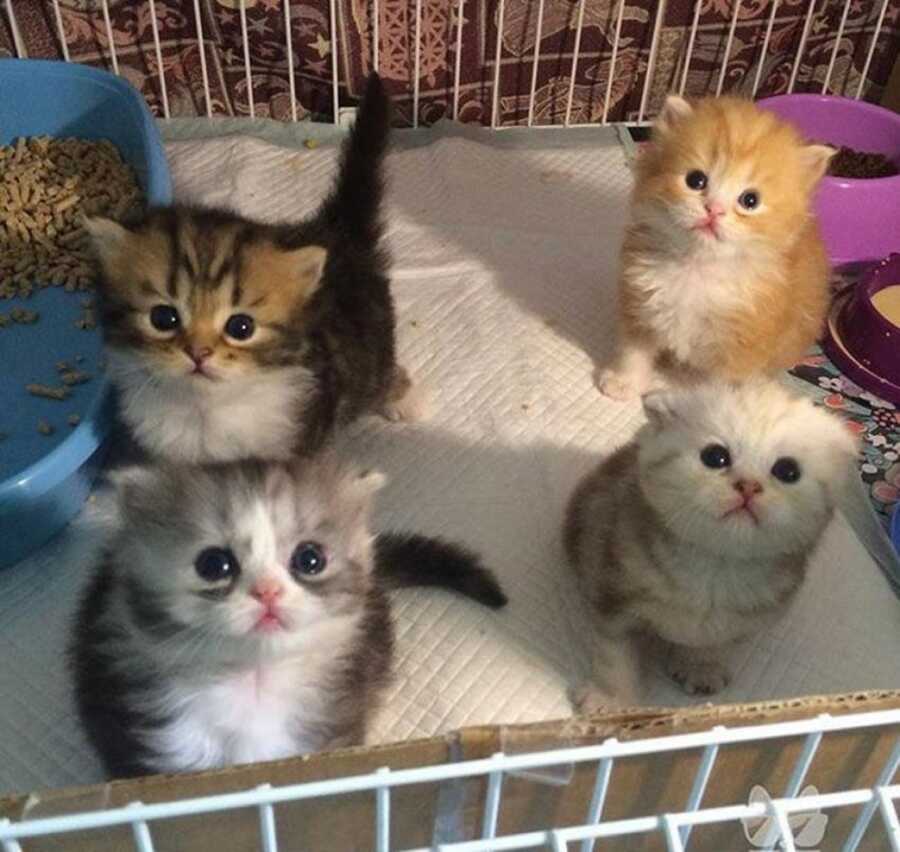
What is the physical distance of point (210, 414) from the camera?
135 centimetres

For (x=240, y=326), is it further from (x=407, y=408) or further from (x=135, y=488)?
(x=407, y=408)

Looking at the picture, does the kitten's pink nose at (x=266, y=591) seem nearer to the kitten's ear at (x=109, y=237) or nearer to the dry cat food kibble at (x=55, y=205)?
the kitten's ear at (x=109, y=237)

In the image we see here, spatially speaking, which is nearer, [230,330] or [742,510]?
[742,510]

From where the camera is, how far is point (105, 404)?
1.44 m

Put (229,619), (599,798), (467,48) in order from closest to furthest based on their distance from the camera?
(599,798), (229,619), (467,48)

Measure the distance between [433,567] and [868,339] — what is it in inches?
35.7

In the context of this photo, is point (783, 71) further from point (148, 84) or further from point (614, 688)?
point (614, 688)

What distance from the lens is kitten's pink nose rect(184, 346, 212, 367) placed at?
4.07ft

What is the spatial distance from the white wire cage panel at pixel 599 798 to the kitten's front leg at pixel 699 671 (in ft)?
1.25

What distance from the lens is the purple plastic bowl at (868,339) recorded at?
1788 millimetres

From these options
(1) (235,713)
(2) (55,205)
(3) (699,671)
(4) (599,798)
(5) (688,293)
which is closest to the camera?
(4) (599,798)

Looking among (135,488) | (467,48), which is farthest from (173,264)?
(467,48)

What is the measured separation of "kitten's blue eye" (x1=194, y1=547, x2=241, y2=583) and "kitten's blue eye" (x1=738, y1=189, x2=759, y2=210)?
3.02ft

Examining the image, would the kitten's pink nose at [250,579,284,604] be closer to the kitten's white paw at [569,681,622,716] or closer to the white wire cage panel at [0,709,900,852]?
the white wire cage panel at [0,709,900,852]
